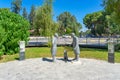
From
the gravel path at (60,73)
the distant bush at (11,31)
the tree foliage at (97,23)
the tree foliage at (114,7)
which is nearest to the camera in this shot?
the gravel path at (60,73)

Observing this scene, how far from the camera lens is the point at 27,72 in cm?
978

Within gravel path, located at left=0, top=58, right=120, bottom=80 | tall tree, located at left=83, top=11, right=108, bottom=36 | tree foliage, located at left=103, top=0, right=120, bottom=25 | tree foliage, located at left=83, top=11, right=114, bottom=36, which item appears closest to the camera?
gravel path, located at left=0, top=58, right=120, bottom=80

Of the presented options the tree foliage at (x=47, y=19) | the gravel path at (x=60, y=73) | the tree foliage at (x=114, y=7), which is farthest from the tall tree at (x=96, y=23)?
the gravel path at (x=60, y=73)

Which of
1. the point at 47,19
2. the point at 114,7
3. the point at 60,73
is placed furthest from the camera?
the point at 47,19

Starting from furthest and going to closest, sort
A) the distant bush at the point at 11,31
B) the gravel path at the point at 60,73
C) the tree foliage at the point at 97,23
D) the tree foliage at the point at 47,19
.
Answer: the tree foliage at the point at 97,23
the tree foliage at the point at 47,19
the distant bush at the point at 11,31
the gravel path at the point at 60,73

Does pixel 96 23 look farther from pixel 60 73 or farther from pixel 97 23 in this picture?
pixel 60 73

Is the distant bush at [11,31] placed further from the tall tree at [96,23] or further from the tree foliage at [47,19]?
the tall tree at [96,23]

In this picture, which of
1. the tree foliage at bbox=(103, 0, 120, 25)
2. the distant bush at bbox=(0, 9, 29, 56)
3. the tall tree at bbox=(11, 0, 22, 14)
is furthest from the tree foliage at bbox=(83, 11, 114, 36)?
the distant bush at bbox=(0, 9, 29, 56)

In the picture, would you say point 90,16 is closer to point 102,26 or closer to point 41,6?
point 102,26

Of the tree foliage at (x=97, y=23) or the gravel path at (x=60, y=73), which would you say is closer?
the gravel path at (x=60, y=73)

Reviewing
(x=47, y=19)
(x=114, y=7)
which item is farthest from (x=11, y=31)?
(x=114, y=7)

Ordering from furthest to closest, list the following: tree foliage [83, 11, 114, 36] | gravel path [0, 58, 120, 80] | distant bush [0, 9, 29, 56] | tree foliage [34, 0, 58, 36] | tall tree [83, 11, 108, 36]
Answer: tall tree [83, 11, 108, 36], tree foliage [83, 11, 114, 36], tree foliage [34, 0, 58, 36], distant bush [0, 9, 29, 56], gravel path [0, 58, 120, 80]

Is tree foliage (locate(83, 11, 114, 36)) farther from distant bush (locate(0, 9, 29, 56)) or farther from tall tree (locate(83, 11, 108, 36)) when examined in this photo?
distant bush (locate(0, 9, 29, 56))

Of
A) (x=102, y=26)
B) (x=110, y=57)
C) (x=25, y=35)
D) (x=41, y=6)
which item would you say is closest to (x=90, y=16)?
(x=102, y=26)
